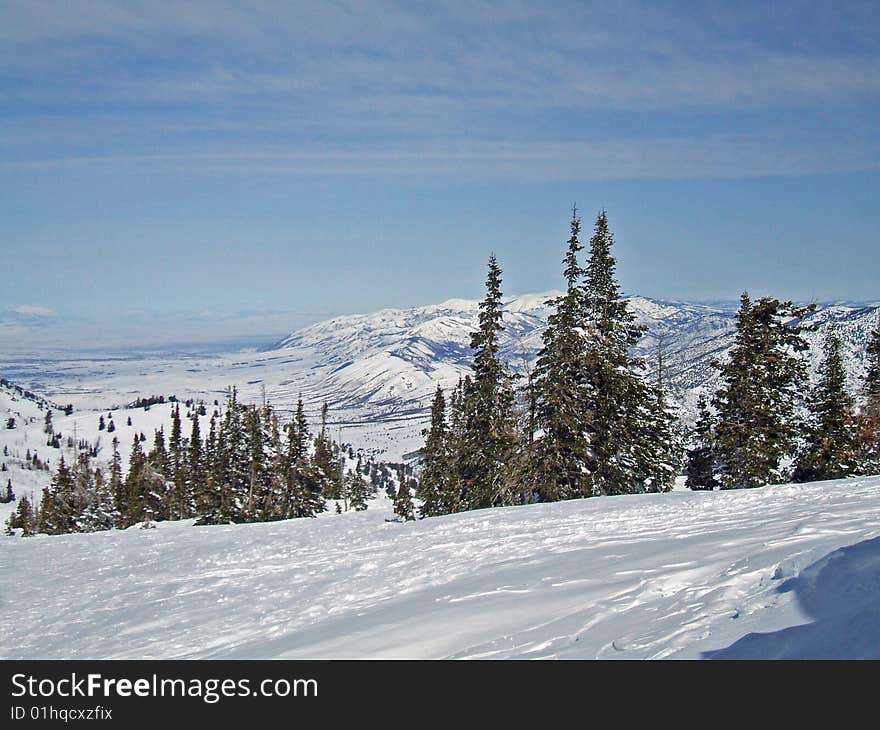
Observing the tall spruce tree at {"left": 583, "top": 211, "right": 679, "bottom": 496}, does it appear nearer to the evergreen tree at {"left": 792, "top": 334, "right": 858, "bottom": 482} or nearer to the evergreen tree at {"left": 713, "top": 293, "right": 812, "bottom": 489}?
the evergreen tree at {"left": 713, "top": 293, "right": 812, "bottom": 489}

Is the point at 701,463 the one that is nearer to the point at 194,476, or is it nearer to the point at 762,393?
the point at 762,393

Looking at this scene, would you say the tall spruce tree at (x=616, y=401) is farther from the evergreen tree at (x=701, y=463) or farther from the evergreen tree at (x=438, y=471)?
the evergreen tree at (x=438, y=471)

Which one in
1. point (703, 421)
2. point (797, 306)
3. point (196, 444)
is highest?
point (797, 306)

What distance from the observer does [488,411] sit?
3256 centimetres

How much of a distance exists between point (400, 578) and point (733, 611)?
282 inches

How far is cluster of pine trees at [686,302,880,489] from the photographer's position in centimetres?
2859

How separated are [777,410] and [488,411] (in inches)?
556

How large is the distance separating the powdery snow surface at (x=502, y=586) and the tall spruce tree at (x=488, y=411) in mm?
12704

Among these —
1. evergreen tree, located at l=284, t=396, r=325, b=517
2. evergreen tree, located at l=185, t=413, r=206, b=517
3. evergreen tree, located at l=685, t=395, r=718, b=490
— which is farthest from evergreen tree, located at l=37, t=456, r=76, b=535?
evergreen tree, located at l=685, t=395, r=718, b=490

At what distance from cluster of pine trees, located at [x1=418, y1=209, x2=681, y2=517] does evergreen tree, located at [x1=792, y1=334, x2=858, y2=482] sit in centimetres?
645

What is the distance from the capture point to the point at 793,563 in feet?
25.4
